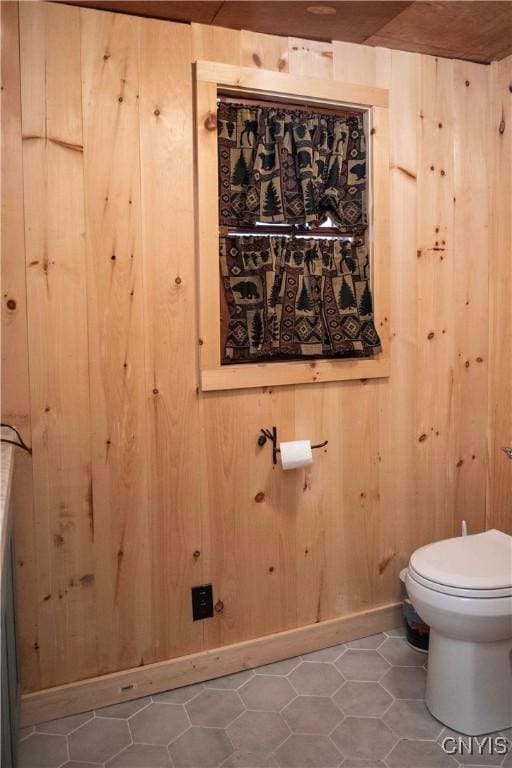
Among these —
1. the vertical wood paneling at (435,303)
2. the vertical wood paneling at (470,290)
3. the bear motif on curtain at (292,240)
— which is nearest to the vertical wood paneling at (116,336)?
the bear motif on curtain at (292,240)

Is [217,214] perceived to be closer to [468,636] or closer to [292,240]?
[292,240]

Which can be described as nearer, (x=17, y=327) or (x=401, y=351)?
(x=17, y=327)

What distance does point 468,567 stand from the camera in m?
1.99

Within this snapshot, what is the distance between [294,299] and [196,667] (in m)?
1.41

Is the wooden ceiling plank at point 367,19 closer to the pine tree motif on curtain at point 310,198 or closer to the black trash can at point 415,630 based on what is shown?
the pine tree motif on curtain at point 310,198

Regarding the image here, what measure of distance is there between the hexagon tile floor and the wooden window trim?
110 cm

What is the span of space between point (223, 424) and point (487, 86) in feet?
5.94

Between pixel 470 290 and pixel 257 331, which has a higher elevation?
pixel 470 290

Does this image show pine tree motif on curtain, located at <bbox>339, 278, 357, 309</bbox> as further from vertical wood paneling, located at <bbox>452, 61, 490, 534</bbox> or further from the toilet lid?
the toilet lid

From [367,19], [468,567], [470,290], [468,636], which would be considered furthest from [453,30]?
[468,636]

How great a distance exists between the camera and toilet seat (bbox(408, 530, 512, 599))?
6.16ft

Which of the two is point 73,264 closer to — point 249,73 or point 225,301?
point 225,301

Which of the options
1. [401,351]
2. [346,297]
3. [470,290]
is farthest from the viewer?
[470,290]

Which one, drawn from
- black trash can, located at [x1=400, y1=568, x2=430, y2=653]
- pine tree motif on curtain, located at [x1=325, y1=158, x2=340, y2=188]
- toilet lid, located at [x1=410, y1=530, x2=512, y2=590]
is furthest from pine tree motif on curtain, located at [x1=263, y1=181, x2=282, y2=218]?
black trash can, located at [x1=400, y1=568, x2=430, y2=653]
